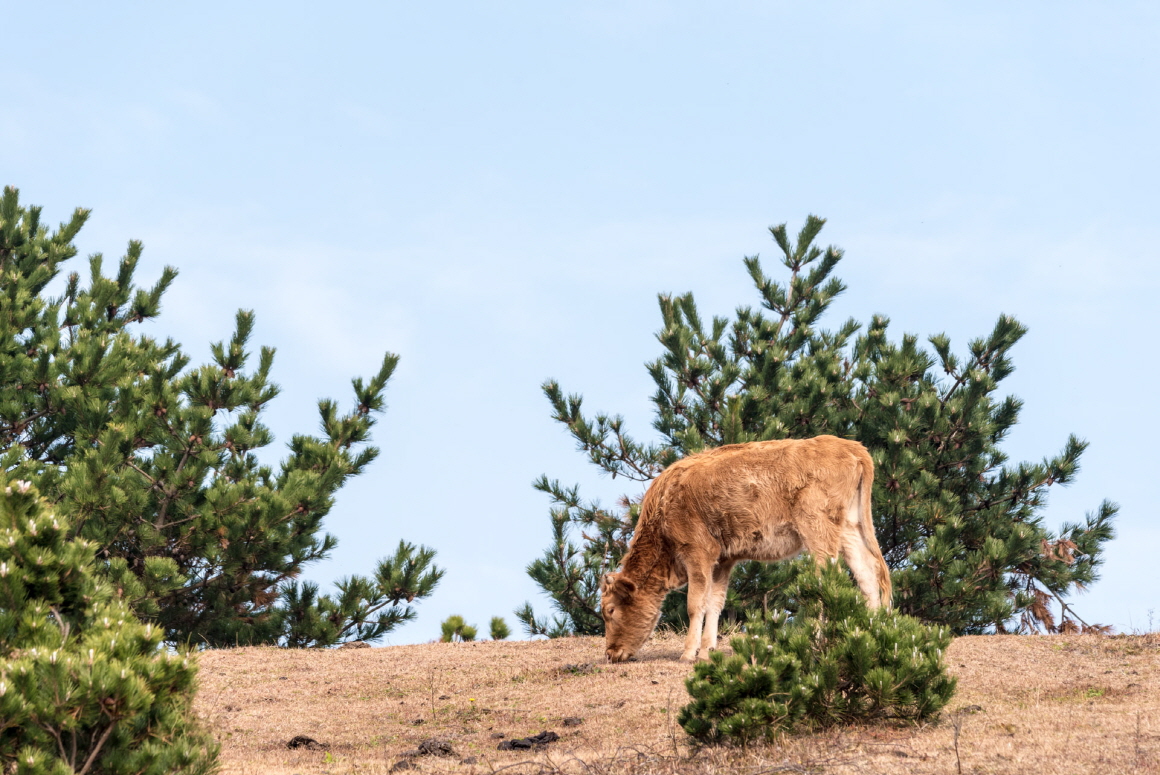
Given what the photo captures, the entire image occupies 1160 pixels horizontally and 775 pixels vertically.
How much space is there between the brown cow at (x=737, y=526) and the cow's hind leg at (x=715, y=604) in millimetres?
11

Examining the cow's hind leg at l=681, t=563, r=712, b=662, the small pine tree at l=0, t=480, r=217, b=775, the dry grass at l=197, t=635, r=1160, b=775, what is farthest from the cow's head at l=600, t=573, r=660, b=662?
the small pine tree at l=0, t=480, r=217, b=775

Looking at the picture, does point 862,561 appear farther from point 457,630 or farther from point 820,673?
point 457,630

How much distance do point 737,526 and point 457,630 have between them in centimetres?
768

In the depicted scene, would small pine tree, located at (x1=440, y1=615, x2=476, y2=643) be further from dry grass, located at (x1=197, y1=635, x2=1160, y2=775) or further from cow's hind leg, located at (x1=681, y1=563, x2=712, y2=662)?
cow's hind leg, located at (x1=681, y1=563, x2=712, y2=662)

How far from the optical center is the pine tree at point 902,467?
59.5 feet

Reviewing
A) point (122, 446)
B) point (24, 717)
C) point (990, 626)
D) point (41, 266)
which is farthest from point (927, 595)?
→ point (41, 266)

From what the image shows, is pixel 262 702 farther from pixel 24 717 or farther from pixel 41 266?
pixel 41 266

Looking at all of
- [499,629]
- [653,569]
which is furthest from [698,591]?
[499,629]

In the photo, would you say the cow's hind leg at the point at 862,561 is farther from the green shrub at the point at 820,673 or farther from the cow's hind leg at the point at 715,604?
the green shrub at the point at 820,673

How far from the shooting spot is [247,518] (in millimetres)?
17922

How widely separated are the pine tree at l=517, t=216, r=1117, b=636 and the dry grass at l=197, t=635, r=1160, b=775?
337 cm

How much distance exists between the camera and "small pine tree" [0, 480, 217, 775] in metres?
6.61

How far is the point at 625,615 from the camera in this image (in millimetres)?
12750

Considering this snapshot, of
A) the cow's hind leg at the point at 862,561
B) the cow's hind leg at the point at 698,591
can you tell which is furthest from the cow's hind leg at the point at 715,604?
the cow's hind leg at the point at 862,561
